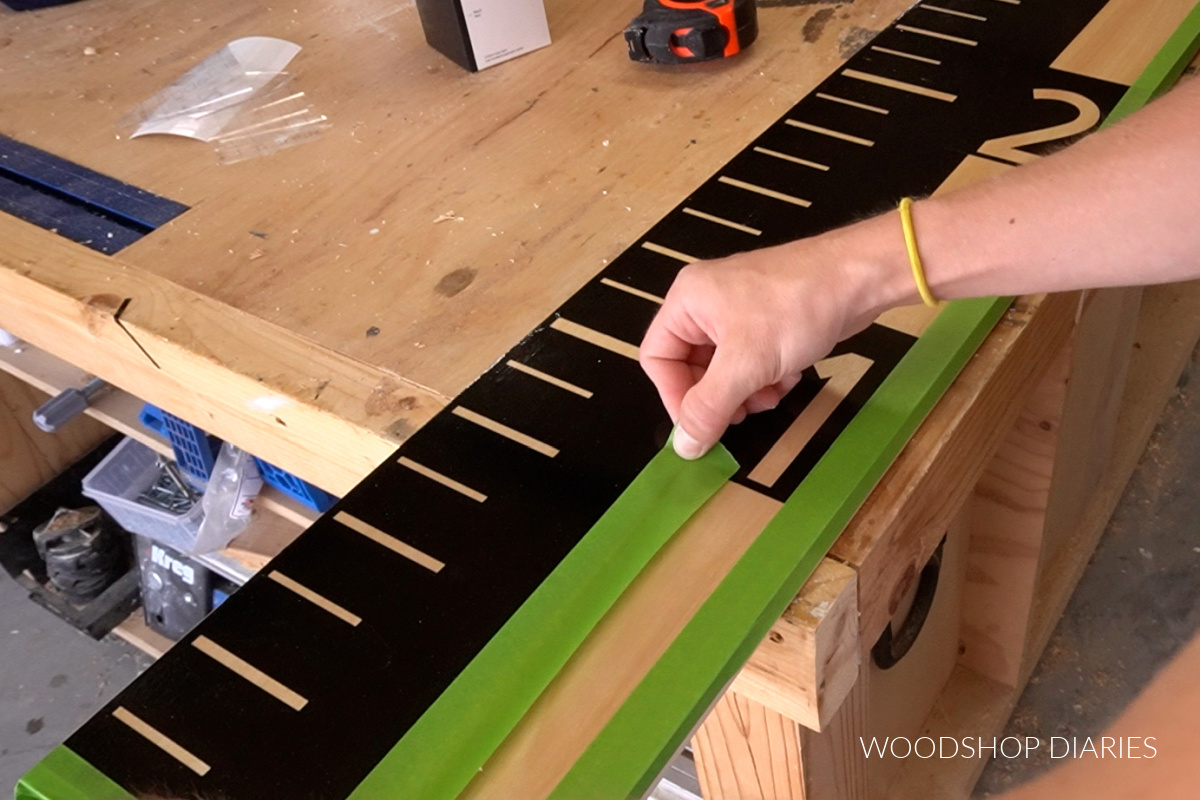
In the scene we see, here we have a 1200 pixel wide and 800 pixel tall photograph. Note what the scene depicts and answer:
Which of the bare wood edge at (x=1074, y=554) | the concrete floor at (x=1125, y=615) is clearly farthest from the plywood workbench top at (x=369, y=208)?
the concrete floor at (x=1125, y=615)

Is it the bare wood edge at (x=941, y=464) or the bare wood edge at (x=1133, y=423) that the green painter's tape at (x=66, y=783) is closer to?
the bare wood edge at (x=941, y=464)

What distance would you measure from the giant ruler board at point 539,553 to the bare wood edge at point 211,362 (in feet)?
0.20

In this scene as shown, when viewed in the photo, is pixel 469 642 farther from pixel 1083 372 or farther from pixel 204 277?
pixel 1083 372

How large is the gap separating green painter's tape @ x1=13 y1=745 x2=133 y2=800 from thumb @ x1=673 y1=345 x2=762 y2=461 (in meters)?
0.38

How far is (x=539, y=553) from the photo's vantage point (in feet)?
2.07

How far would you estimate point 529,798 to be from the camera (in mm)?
520

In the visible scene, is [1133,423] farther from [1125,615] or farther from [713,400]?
[713,400]

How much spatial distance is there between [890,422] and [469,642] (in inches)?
12.1

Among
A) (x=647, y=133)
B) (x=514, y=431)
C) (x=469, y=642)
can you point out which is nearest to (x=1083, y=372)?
(x=647, y=133)

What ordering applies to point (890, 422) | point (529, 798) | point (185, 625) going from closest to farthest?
point (529, 798), point (890, 422), point (185, 625)

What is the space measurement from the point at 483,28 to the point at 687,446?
61cm

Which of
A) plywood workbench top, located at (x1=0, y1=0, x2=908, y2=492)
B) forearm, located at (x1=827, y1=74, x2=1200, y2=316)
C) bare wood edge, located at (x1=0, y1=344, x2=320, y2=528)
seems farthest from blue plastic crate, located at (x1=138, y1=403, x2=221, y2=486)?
forearm, located at (x1=827, y1=74, x2=1200, y2=316)

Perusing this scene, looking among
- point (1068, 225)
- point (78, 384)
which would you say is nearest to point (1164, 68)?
point (1068, 225)

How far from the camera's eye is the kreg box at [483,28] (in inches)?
41.3
